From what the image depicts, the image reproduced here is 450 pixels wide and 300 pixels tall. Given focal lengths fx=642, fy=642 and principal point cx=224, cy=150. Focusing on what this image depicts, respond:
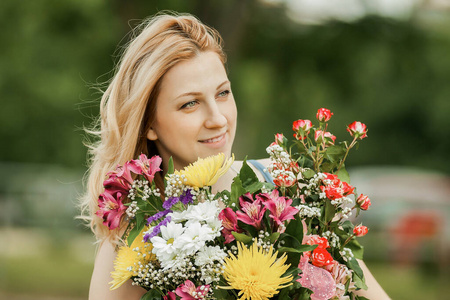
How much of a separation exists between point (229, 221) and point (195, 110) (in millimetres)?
545

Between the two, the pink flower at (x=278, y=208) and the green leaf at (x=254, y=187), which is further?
the green leaf at (x=254, y=187)

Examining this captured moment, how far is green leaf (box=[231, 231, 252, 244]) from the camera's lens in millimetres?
1972

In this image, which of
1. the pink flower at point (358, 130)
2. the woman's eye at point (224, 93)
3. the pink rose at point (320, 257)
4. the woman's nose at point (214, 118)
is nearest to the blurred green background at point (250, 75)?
the woman's eye at point (224, 93)

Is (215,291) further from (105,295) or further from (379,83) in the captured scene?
(379,83)

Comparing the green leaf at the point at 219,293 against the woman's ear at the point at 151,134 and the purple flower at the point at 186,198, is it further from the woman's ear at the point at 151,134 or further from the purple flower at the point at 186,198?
the woman's ear at the point at 151,134

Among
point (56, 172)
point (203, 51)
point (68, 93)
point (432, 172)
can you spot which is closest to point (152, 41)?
point (203, 51)

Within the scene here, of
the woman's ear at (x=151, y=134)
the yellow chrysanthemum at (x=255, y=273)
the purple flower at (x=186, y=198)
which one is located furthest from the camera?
the woman's ear at (x=151, y=134)

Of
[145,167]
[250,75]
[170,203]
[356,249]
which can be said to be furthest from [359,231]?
[250,75]

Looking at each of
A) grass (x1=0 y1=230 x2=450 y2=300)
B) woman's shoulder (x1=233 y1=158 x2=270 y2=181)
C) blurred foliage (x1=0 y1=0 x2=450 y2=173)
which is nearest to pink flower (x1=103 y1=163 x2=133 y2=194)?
woman's shoulder (x1=233 y1=158 x2=270 y2=181)

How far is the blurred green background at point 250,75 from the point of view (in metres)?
10.0

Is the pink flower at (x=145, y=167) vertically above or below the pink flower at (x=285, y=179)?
above

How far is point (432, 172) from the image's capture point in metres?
21.5

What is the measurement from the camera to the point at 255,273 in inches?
76.2

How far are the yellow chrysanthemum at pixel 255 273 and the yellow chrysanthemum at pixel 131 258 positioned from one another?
0.33 meters
